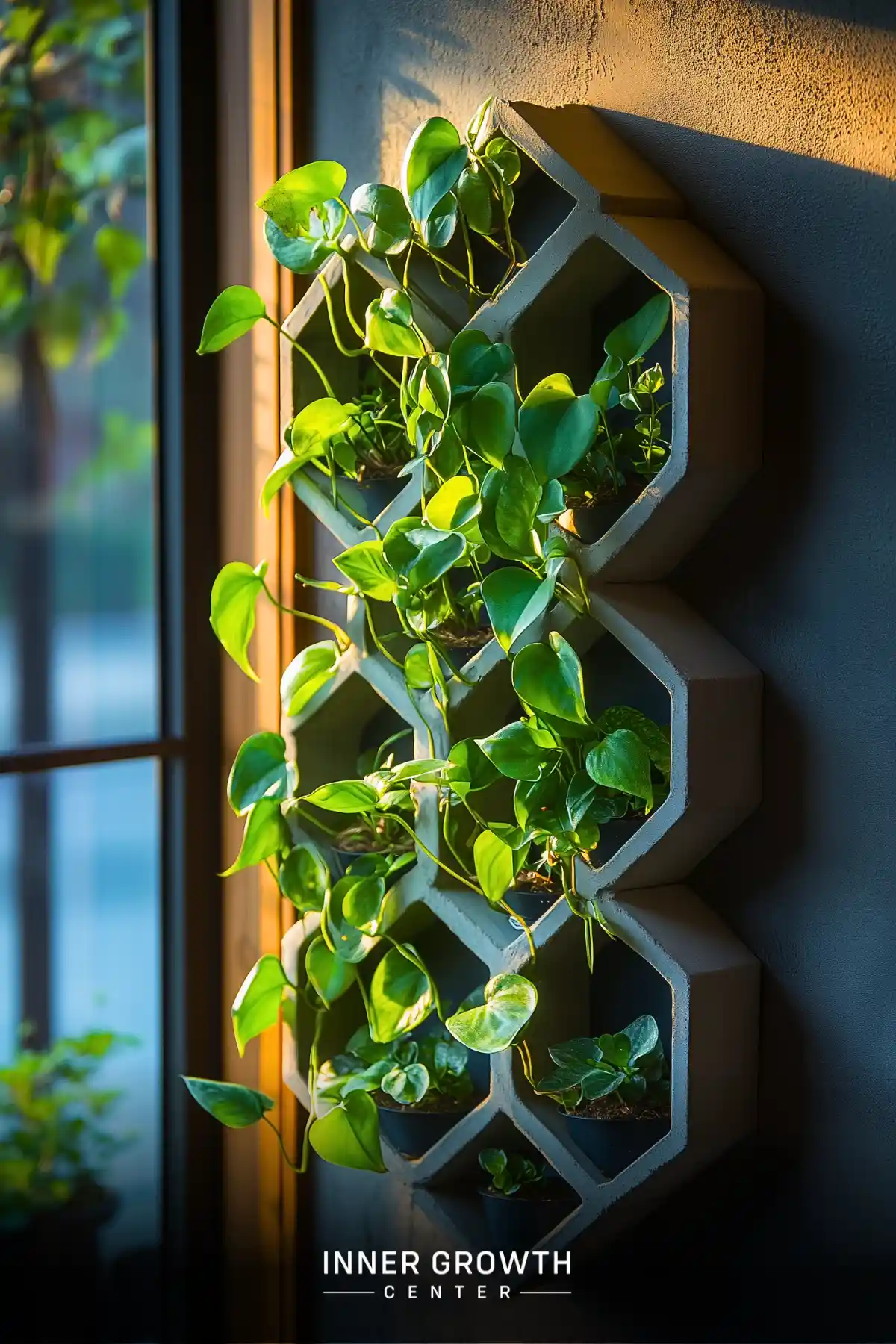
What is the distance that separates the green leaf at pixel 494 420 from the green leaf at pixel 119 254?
664 mm

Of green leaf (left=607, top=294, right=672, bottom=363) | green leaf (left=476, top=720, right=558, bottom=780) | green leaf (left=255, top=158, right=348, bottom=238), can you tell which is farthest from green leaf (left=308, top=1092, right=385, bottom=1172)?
green leaf (left=255, top=158, right=348, bottom=238)

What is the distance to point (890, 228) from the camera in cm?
99

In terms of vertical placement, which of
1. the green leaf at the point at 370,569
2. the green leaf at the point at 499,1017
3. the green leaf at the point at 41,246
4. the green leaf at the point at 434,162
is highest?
the green leaf at the point at 41,246

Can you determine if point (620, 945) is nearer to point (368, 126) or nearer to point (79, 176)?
point (368, 126)

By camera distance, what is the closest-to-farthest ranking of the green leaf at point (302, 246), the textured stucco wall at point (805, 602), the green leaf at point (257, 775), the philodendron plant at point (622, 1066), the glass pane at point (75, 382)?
1. the textured stucco wall at point (805, 602)
2. the philodendron plant at point (622, 1066)
3. the green leaf at point (302, 246)
4. the green leaf at point (257, 775)
5. the glass pane at point (75, 382)

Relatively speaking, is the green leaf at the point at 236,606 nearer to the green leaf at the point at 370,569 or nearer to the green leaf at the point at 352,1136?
the green leaf at the point at 370,569

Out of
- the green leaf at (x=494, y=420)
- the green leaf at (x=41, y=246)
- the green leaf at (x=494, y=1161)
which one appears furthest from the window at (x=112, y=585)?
the green leaf at (x=494, y=420)

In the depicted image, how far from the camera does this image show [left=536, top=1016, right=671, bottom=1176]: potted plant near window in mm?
1109

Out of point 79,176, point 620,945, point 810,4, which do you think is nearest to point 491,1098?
point 620,945

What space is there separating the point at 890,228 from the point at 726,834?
0.50 m

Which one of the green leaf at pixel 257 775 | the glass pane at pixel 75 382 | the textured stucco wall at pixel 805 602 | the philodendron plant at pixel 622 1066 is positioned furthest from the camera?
the glass pane at pixel 75 382

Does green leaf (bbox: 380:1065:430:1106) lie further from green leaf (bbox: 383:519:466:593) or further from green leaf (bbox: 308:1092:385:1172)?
green leaf (bbox: 383:519:466:593)

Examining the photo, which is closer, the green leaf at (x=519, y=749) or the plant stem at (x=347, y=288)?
the green leaf at (x=519, y=749)

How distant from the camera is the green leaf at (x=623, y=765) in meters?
1.02
